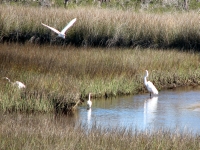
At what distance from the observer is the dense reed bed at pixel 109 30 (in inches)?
817

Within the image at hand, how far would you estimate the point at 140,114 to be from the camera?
1286 centimetres

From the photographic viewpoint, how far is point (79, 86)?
1369 cm

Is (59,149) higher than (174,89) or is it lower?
higher

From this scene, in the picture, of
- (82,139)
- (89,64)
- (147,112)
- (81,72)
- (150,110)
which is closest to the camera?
(82,139)

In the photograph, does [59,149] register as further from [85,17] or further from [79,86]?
[85,17]

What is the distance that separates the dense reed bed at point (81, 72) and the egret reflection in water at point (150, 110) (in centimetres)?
72

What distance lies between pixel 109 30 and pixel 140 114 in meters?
8.31

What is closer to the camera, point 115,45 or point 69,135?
point 69,135

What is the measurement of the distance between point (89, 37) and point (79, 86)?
717cm

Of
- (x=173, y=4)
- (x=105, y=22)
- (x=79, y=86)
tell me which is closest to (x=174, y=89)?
(x=79, y=86)

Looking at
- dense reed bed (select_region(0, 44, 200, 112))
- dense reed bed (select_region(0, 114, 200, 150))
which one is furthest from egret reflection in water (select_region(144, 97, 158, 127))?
dense reed bed (select_region(0, 114, 200, 150))

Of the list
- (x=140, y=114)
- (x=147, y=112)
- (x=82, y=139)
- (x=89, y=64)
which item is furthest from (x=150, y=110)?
(x=82, y=139)

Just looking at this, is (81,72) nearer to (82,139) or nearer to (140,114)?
(140,114)

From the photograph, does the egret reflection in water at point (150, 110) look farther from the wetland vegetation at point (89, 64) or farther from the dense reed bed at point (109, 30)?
the dense reed bed at point (109, 30)
